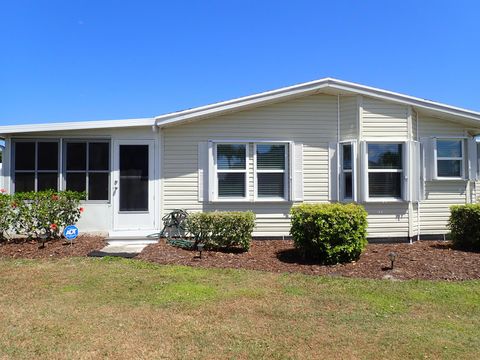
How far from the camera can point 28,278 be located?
19.6 feet

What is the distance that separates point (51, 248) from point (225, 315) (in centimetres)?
→ 506

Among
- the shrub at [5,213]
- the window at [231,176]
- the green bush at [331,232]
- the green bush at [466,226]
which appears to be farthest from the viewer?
the window at [231,176]

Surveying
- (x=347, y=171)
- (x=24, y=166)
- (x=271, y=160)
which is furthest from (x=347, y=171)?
(x=24, y=166)

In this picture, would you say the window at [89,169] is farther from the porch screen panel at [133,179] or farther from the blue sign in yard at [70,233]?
the blue sign in yard at [70,233]

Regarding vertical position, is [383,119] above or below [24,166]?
above

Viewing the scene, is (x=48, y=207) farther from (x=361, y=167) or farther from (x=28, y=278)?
(x=361, y=167)

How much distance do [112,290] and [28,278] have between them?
5.21 ft

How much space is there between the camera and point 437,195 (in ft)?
31.4

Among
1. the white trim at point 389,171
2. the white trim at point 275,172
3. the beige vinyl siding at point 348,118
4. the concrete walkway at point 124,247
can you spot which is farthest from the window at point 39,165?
the white trim at point 389,171

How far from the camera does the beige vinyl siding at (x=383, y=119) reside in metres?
9.16

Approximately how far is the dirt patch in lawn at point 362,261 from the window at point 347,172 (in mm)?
1545

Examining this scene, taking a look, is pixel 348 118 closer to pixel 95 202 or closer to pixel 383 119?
pixel 383 119

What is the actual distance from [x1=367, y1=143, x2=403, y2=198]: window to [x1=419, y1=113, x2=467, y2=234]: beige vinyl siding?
3.03ft

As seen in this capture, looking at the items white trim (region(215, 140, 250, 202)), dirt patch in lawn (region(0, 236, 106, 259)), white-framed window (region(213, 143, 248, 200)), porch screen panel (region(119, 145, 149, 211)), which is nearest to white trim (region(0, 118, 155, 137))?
porch screen panel (region(119, 145, 149, 211))
